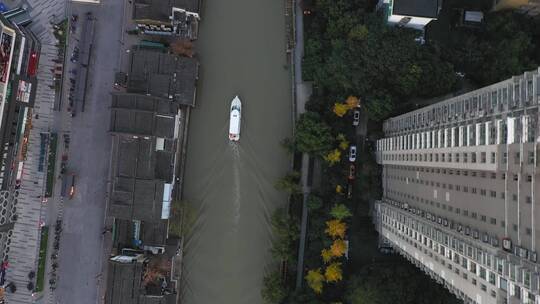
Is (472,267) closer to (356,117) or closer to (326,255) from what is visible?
(326,255)

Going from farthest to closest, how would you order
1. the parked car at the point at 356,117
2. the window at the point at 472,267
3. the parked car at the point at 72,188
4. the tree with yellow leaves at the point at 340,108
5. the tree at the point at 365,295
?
the parked car at the point at 72,188 → the parked car at the point at 356,117 → the tree with yellow leaves at the point at 340,108 → the tree at the point at 365,295 → the window at the point at 472,267

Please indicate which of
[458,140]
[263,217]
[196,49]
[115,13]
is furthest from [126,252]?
[458,140]

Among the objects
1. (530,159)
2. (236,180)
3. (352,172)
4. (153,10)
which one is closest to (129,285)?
(236,180)

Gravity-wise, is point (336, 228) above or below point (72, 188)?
below

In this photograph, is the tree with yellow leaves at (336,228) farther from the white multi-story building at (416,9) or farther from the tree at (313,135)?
the white multi-story building at (416,9)

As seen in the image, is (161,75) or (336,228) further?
(161,75)

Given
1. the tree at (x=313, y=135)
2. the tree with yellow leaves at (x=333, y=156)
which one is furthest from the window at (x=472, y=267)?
the tree at (x=313, y=135)

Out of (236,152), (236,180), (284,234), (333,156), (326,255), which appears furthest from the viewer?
(236,152)
